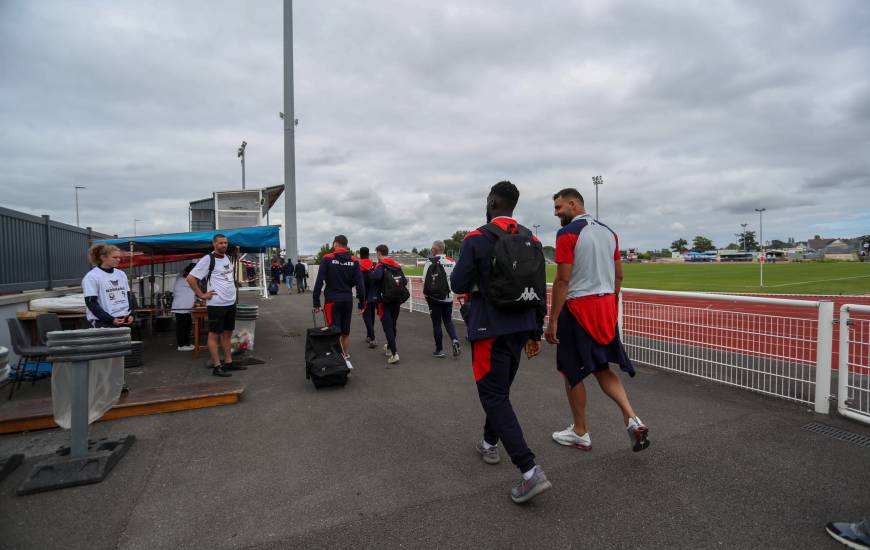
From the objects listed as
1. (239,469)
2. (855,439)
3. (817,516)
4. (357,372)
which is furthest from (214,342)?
(855,439)

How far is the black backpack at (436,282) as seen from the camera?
6.88 meters

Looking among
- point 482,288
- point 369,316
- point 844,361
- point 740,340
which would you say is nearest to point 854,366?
point 844,361

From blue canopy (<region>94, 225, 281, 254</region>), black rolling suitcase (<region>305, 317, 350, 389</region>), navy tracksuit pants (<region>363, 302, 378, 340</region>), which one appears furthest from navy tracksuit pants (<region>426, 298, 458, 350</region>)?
blue canopy (<region>94, 225, 281, 254</region>)

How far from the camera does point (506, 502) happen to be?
9.37ft

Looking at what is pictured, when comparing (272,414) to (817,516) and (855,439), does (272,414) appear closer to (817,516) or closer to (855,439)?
(817,516)

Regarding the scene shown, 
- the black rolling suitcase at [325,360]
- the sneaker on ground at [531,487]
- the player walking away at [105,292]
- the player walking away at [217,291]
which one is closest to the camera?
the sneaker on ground at [531,487]

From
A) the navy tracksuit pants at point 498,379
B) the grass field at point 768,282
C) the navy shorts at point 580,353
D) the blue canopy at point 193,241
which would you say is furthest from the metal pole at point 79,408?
the grass field at point 768,282

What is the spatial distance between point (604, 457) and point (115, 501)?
138 inches

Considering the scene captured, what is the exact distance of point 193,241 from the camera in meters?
7.60

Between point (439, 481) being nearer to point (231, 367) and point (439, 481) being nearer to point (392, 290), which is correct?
point (392, 290)

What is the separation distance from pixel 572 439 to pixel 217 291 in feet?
15.8

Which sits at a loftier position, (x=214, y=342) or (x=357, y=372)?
(x=214, y=342)

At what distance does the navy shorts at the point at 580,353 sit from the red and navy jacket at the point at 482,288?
0.61 metres

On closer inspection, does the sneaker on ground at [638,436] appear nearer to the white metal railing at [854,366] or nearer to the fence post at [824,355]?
the fence post at [824,355]
